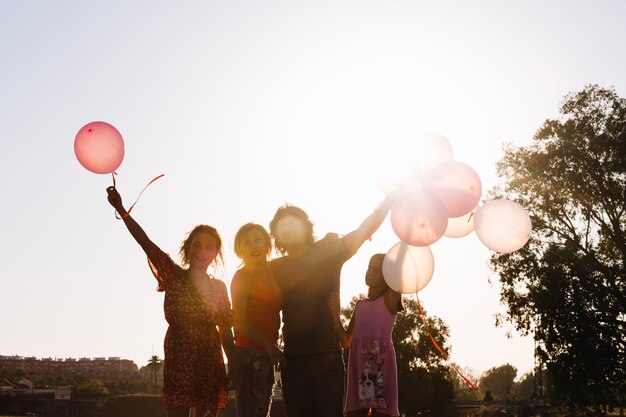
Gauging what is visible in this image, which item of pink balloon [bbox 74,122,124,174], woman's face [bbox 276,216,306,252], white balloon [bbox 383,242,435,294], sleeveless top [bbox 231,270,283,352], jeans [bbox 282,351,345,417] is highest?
pink balloon [bbox 74,122,124,174]

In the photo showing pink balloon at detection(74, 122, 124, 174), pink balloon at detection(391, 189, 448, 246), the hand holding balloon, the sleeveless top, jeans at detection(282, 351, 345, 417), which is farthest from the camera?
pink balloon at detection(74, 122, 124, 174)

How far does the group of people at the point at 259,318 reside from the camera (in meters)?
4.19

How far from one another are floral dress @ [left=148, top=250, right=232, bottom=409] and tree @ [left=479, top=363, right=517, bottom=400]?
14092 centimetres

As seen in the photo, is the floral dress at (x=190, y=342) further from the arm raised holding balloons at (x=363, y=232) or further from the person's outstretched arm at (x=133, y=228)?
the arm raised holding balloons at (x=363, y=232)

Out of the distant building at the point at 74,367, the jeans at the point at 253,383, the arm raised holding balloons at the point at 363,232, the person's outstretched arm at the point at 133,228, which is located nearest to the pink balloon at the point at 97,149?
the person's outstretched arm at the point at 133,228

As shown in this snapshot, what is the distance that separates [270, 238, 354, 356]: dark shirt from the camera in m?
4.24

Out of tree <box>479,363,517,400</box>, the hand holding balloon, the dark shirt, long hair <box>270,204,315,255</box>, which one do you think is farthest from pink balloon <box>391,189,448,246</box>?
tree <box>479,363,517,400</box>

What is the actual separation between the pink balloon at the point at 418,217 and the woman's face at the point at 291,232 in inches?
25.2

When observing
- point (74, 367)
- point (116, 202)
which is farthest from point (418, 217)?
point (74, 367)

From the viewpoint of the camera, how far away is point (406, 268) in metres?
4.82

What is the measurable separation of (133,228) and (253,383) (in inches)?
50.6

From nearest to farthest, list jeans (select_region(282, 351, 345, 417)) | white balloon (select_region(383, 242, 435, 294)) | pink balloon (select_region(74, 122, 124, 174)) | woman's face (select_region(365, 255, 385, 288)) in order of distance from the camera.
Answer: jeans (select_region(282, 351, 345, 417)) < pink balloon (select_region(74, 122, 124, 174)) < white balloon (select_region(383, 242, 435, 294)) < woman's face (select_region(365, 255, 385, 288))

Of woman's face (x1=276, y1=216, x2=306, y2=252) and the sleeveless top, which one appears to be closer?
the sleeveless top

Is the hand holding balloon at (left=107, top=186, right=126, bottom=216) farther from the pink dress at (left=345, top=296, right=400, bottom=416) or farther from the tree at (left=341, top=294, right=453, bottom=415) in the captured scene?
Result: the tree at (left=341, top=294, right=453, bottom=415)
